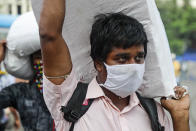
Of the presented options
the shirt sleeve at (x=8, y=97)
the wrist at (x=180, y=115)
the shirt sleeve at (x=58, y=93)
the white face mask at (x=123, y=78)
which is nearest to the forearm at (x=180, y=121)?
the wrist at (x=180, y=115)

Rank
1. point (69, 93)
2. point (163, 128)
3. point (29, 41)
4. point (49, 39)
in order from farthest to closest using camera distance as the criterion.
A: 1. point (29, 41)
2. point (163, 128)
3. point (69, 93)
4. point (49, 39)

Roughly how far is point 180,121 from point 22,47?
4.93 feet

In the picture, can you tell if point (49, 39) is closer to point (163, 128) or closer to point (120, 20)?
point (120, 20)

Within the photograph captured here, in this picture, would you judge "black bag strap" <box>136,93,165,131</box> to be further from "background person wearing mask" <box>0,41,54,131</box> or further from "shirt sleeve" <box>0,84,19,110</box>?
"shirt sleeve" <box>0,84,19,110</box>

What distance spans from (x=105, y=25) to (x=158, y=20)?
1.02 ft

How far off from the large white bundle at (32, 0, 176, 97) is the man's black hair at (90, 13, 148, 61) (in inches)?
1.7

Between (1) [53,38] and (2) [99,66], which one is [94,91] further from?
(1) [53,38]

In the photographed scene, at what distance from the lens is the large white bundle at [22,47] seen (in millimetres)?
2779

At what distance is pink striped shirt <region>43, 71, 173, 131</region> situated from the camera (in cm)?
163

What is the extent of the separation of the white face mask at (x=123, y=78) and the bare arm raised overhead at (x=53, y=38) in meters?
0.27

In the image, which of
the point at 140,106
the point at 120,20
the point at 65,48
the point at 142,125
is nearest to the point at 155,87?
the point at 140,106

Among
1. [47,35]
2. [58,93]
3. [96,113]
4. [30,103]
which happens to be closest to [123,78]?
[96,113]

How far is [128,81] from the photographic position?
1.74m

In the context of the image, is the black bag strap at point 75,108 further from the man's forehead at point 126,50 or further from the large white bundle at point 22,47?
the large white bundle at point 22,47
